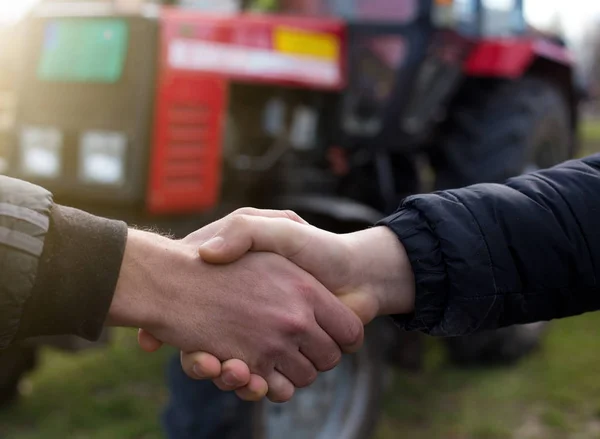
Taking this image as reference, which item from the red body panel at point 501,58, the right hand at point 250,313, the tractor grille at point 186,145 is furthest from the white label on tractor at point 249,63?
the right hand at point 250,313

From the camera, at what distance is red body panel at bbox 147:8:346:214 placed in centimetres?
317

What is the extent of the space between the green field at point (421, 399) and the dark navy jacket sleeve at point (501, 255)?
191 cm

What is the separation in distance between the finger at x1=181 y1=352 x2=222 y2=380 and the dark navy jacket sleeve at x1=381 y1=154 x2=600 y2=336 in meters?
0.44

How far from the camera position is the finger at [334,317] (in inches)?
75.8

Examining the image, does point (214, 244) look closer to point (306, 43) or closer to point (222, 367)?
point (222, 367)

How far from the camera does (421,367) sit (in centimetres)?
395

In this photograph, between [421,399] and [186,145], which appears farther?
[421,399]

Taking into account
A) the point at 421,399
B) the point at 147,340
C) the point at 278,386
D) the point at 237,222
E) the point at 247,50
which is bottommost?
the point at 421,399

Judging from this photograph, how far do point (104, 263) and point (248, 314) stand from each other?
1.17 feet

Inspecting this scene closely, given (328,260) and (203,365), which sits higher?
(328,260)

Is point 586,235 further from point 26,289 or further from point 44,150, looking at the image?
point 44,150

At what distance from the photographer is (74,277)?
167 cm

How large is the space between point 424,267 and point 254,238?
0.38 meters

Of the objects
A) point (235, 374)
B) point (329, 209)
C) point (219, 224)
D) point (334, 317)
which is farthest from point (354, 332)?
point (329, 209)
